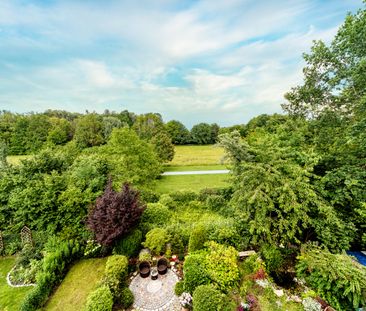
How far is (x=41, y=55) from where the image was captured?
10211mm

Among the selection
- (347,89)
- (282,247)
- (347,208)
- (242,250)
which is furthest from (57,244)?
(347,89)

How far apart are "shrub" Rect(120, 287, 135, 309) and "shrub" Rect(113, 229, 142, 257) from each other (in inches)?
61.2

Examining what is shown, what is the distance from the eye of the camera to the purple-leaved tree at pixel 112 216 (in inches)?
269

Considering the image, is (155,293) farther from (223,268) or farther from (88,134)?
(88,134)

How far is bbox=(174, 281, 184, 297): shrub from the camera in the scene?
5.64m

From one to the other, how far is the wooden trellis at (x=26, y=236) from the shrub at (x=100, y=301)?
5.31 m

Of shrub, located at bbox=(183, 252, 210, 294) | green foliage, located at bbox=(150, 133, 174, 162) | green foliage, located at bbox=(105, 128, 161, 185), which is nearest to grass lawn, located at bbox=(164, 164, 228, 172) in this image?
green foliage, located at bbox=(150, 133, 174, 162)

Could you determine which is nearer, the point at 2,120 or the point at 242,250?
the point at 242,250

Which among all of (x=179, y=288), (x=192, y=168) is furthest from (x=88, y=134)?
(x=179, y=288)

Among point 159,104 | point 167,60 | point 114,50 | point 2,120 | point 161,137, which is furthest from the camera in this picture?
point 2,120

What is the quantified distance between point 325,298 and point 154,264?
206 inches

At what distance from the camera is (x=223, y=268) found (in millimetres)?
5812

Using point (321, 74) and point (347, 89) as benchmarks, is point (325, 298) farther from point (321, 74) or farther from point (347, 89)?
point (321, 74)

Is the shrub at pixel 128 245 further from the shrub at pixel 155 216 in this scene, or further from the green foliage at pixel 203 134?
the green foliage at pixel 203 134
